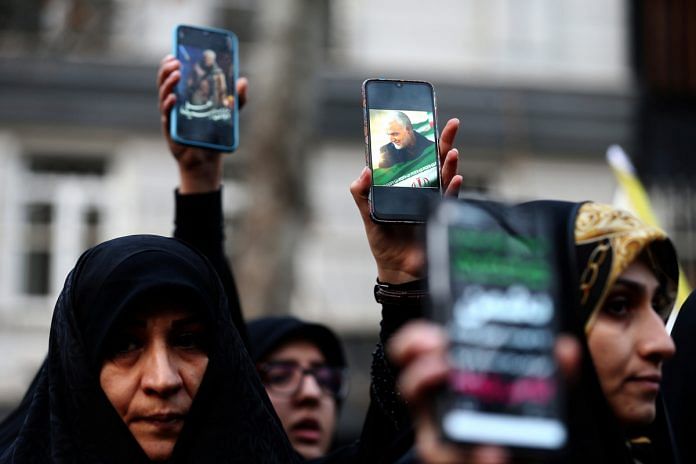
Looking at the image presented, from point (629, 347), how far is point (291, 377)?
1.70 meters

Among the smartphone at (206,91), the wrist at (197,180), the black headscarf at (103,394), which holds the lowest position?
the black headscarf at (103,394)

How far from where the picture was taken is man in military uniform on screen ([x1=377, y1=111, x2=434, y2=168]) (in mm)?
2266

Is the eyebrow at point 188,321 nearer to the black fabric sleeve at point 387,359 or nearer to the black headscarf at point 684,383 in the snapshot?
the black fabric sleeve at point 387,359

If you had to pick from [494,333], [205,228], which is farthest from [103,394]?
[494,333]

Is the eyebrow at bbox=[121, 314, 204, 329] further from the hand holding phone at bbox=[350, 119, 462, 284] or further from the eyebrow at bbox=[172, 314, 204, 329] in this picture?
the hand holding phone at bbox=[350, 119, 462, 284]

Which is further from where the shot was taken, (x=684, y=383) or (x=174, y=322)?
(x=684, y=383)

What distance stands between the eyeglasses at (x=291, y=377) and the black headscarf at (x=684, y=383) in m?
1.22

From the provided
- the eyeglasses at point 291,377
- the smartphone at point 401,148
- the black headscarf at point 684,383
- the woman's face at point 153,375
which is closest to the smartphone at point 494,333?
the smartphone at point 401,148

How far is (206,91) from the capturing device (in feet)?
9.90

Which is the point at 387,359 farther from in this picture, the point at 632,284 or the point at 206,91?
the point at 206,91

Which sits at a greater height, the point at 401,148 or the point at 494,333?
the point at 401,148

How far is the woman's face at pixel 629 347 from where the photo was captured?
1957 millimetres

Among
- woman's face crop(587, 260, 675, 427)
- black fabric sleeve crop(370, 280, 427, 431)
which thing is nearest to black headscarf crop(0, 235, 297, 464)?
black fabric sleeve crop(370, 280, 427, 431)

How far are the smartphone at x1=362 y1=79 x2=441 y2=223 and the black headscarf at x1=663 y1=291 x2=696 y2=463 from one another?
740mm
